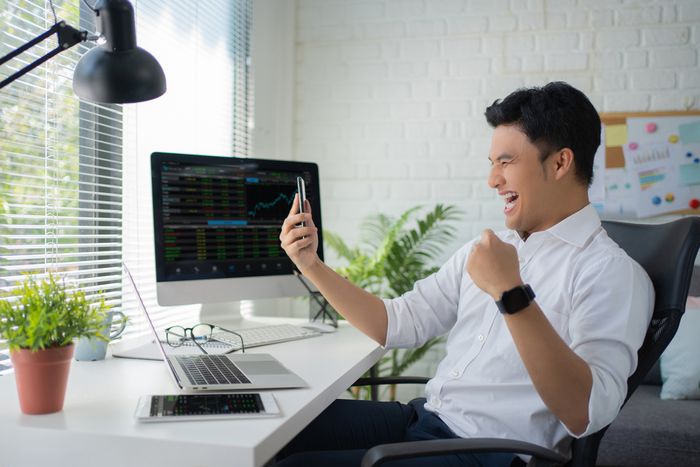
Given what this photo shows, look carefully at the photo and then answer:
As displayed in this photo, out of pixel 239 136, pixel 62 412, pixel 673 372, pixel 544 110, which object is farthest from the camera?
pixel 239 136

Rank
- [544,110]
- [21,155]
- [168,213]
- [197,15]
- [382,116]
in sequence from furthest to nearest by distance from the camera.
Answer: [382,116], [197,15], [168,213], [21,155], [544,110]

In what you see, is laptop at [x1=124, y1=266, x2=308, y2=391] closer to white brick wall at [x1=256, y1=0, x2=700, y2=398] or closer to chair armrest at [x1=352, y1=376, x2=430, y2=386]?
chair armrest at [x1=352, y1=376, x2=430, y2=386]

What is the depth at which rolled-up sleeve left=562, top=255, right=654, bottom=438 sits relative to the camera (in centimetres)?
121

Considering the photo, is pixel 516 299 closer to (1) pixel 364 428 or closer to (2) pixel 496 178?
(2) pixel 496 178

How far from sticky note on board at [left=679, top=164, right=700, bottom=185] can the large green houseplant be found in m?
1.07

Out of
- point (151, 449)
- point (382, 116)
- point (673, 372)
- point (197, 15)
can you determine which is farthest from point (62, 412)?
point (382, 116)

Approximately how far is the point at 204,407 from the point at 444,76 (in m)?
2.58

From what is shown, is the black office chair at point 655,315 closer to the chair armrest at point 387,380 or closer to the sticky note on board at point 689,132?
the chair armrest at point 387,380

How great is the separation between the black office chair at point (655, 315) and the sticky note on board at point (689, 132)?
6.15ft

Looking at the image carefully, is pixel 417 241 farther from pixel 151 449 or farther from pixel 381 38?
pixel 151 449

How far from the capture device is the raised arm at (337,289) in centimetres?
169

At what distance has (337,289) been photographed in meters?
1.72

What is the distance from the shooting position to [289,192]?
2148 mm

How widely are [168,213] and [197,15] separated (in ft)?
3.95
